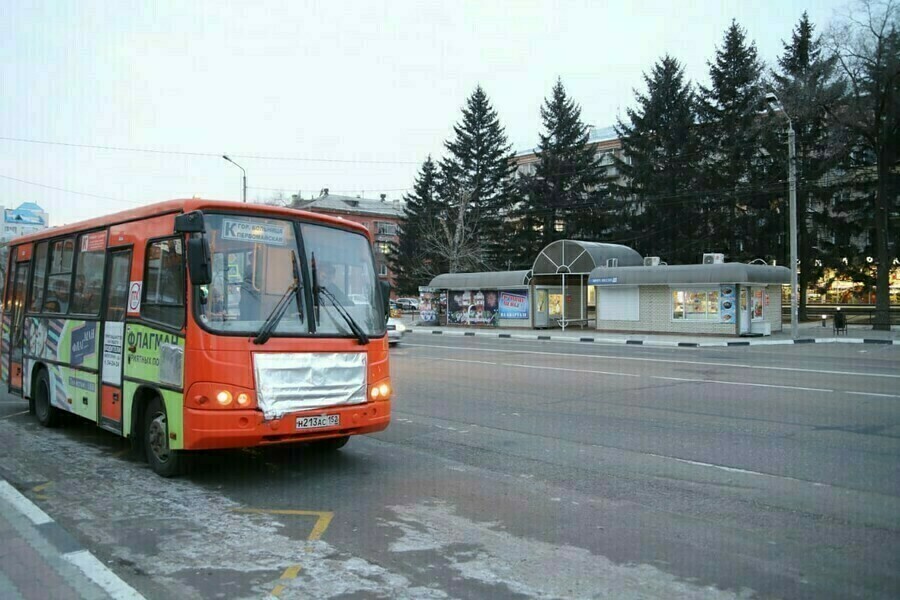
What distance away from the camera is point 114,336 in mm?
7488

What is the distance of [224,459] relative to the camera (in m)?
7.57

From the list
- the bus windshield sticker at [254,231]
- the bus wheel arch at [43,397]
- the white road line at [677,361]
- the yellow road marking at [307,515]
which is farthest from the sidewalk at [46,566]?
the white road line at [677,361]

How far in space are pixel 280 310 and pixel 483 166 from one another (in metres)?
56.7

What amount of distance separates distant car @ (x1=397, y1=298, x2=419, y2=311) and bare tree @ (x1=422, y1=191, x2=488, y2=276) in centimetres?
560

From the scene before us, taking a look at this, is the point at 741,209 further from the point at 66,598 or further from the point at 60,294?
the point at 66,598

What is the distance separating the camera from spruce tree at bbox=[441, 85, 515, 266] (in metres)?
60.9

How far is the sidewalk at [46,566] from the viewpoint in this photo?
4145 millimetres

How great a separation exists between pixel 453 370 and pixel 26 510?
38.1 ft

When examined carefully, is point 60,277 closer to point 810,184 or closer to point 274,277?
point 274,277

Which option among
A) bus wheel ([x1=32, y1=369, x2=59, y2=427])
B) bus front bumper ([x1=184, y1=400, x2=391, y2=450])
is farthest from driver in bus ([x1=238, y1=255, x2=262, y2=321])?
bus wheel ([x1=32, y1=369, x2=59, y2=427])

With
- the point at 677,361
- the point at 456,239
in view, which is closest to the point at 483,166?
the point at 456,239

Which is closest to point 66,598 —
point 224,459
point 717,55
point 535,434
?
point 224,459

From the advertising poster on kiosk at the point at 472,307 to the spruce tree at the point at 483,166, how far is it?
19.4 metres

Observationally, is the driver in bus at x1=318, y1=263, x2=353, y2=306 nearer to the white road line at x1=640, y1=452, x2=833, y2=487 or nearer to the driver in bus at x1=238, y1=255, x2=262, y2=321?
the driver in bus at x1=238, y1=255, x2=262, y2=321
